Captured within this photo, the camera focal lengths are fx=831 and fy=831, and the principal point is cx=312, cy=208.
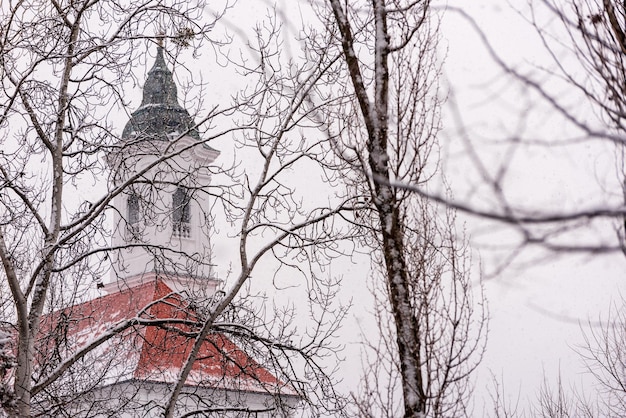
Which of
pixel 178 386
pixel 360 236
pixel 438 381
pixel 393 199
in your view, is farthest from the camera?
pixel 360 236

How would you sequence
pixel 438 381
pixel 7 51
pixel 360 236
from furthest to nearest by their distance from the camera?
pixel 360 236
pixel 7 51
pixel 438 381

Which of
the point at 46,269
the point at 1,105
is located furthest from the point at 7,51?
the point at 46,269

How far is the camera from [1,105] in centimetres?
938

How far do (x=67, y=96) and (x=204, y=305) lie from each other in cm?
322

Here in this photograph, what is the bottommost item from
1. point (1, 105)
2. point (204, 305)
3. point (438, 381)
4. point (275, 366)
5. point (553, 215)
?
point (553, 215)

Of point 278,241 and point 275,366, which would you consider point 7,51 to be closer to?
point 278,241

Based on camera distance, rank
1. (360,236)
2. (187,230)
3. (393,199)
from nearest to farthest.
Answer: (393,199) < (360,236) < (187,230)

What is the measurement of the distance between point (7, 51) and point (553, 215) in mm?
7790

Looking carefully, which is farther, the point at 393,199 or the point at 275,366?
the point at 275,366

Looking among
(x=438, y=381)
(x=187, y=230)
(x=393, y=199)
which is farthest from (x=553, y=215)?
(x=187, y=230)

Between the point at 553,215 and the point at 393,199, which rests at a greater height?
the point at 393,199

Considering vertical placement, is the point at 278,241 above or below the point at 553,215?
above

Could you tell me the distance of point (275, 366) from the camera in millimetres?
10805

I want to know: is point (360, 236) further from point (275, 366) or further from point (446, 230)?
point (275, 366)
